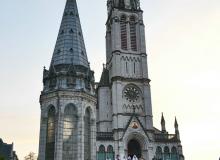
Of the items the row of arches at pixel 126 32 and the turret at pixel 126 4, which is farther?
the turret at pixel 126 4

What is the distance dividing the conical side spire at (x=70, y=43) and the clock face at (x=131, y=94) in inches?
1187

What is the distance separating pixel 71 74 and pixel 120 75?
1302 inches

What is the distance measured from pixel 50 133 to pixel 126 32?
44.6 metres

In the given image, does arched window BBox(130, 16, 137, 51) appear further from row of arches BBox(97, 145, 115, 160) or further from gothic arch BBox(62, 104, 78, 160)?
gothic arch BBox(62, 104, 78, 160)

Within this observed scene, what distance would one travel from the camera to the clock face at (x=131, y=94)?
268ft

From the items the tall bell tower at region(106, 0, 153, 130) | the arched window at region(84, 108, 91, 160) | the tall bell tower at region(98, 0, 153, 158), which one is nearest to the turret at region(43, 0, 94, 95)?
the arched window at region(84, 108, 91, 160)

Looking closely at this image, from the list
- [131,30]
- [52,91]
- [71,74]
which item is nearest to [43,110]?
[52,91]

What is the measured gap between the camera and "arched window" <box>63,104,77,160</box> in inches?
1827

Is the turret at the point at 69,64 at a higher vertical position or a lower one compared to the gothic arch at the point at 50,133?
higher

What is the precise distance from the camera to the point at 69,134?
1859 inches

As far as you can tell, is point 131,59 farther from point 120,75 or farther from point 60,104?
point 60,104

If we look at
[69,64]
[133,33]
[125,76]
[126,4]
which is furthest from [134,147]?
[126,4]

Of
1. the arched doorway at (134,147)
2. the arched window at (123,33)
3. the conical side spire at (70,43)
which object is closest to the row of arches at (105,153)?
the arched doorway at (134,147)

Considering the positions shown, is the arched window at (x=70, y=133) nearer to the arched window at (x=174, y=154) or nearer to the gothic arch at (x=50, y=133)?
the gothic arch at (x=50, y=133)
